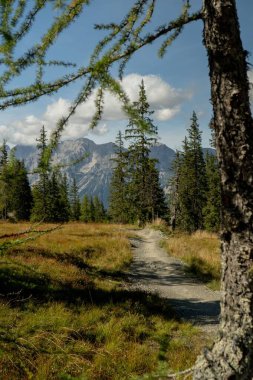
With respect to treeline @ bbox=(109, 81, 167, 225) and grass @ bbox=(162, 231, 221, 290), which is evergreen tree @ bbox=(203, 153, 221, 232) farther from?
grass @ bbox=(162, 231, 221, 290)

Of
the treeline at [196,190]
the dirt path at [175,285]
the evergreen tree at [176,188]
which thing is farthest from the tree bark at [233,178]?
the treeline at [196,190]

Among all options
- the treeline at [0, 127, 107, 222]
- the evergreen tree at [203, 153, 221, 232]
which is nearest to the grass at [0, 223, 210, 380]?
the treeline at [0, 127, 107, 222]

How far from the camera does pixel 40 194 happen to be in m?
58.0

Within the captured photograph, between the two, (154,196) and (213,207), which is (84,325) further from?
(154,196)

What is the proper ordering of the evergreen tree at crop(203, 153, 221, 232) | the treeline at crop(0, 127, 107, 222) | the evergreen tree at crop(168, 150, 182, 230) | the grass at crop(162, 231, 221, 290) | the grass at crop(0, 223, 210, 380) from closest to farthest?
the treeline at crop(0, 127, 107, 222)
the grass at crop(0, 223, 210, 380)
the grass at crop(162, 231, 221, 290)
the evergreen tree at crop(168, 150, 182, 230)
the evergreen tree at crop(203, 153, 221, 232)

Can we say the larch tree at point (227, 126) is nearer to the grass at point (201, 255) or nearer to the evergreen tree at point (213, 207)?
the grass at point (201, 255)

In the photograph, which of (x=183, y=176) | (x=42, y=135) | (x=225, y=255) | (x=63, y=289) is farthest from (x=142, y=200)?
(x=225, y=255)

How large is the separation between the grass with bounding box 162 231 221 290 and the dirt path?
1.53 feet

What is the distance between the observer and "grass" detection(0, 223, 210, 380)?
632cm

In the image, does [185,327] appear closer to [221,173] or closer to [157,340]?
[157,340]

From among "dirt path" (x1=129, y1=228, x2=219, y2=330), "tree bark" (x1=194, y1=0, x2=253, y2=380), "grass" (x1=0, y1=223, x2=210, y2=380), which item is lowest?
"dirt path" (x1=129, y1=228, x2=219, y2=330)

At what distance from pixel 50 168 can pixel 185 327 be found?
8993mm

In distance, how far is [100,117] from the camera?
309cm

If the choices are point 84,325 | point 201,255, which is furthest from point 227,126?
point 201,255
